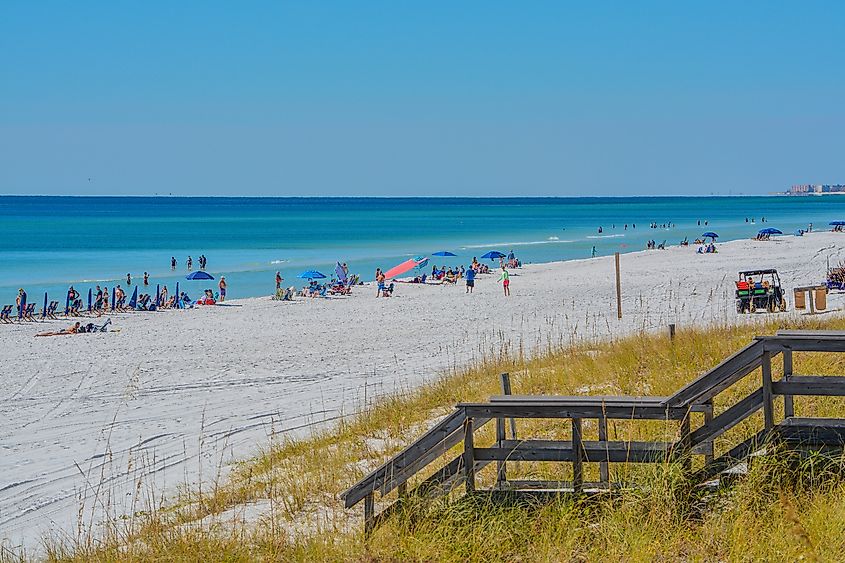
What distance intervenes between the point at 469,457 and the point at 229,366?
13279mm

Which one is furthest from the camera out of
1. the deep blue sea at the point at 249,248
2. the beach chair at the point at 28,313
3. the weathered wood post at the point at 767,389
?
the deep blue sea at the point at 249,248

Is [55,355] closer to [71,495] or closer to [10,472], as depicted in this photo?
[10,472]

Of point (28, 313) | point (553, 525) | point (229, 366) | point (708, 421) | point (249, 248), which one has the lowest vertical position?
point (229, 366)

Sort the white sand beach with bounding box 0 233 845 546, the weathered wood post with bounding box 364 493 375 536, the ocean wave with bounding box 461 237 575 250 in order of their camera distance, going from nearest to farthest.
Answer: the weathered wood post with bounding box 364 493 375 536 < the white sand beach with bounding box 0 233 845 546 < the ocean wave with bounding box 461 237 575 250

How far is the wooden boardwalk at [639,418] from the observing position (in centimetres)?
597

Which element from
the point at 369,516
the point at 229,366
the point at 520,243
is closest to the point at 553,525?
the point at 369,516

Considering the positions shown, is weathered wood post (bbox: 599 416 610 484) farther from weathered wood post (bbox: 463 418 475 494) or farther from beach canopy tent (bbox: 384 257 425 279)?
beach canopy tent (bbox: 384 257 425 279)

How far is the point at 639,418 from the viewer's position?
6039 mm

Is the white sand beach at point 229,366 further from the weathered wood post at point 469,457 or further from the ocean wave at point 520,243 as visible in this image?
the ocean wave at point 520,243

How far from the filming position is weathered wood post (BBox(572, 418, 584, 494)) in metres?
6.00

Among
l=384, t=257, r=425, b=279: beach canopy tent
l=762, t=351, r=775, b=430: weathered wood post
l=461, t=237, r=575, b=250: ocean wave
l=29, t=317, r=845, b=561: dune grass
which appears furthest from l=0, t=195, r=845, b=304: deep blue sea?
l=762, t=351, r=775, b=430: weathered wood post

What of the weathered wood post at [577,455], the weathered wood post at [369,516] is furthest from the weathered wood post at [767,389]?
the weathered wood post at [369,516]

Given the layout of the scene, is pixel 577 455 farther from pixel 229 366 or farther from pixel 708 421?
pixel 229 366

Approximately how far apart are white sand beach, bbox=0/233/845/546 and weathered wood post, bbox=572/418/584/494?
353 centimetres
